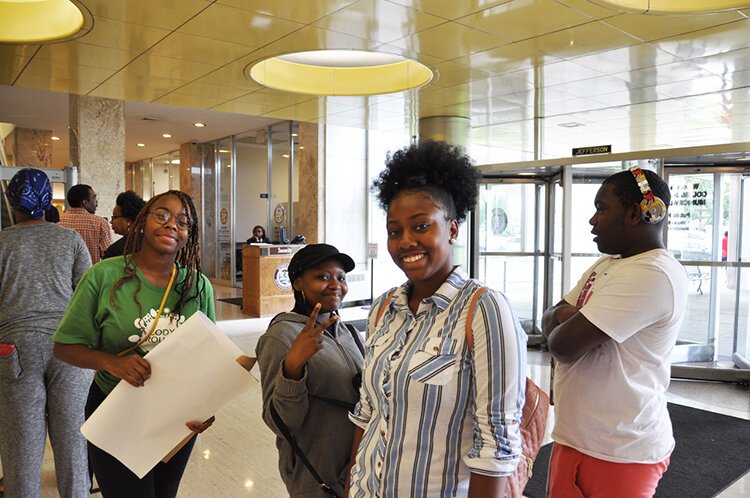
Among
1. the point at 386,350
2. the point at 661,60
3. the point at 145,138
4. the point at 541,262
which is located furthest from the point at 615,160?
the point at 145,138

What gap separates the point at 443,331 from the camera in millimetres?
1364

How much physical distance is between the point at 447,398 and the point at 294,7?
13.1 feet

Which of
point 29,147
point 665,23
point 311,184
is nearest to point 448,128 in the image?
point 311,184

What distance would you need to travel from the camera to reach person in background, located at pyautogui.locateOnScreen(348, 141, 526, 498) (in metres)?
1.27

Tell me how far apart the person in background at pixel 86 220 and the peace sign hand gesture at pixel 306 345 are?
12.5 ft

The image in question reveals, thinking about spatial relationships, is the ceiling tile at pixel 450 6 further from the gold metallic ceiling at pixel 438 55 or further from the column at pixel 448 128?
the column at pixel 448 128

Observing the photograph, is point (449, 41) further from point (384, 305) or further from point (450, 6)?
point (384, 305)

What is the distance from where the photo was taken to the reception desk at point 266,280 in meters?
9.92

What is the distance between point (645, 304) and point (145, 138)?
627 inches

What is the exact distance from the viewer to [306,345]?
167cm

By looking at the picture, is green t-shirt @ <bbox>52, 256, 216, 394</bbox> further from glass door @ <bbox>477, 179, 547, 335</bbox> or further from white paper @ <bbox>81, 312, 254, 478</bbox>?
glass door @ <bbox>477, 179, 547, 335</bbox>

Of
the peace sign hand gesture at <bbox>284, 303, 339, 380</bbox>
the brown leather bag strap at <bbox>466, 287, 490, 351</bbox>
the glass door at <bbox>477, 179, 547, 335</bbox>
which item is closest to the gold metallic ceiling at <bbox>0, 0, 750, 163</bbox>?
the glass door at <bbox>477, 179, 547, 335</bbox>

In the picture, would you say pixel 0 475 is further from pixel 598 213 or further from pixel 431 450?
pixel 598 213

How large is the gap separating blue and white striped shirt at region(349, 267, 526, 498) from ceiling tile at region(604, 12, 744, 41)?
4.17 m
